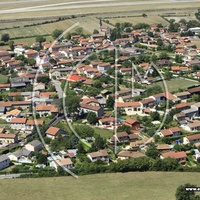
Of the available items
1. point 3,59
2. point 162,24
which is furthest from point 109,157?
point 162,24

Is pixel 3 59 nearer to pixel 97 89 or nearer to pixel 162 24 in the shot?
pixel 97 89

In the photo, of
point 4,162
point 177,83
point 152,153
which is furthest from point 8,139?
point 177,83

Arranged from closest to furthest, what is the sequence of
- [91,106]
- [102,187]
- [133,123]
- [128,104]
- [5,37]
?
[102,187]
[133,123]
[91,106]
[128,104]
[5,37]

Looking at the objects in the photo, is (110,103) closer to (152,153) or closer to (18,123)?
(18,123)

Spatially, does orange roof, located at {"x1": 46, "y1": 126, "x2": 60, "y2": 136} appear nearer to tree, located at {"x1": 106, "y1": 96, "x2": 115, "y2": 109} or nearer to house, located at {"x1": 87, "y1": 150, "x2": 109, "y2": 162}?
house, located at {"x1": 87, "y1": 150, "x2": 109, "y2": 162}

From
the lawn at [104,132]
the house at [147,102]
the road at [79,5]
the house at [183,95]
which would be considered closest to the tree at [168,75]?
the house at [183,95]

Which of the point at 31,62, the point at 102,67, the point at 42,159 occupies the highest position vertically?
the point at 31,62

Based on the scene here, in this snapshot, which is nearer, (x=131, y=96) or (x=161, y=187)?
(x=161, y=187)
